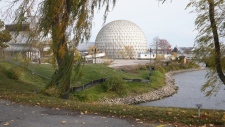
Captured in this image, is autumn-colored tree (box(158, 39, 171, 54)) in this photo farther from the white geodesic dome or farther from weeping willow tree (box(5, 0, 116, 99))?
weeping willow tree (box(5, 0, 116, 99))

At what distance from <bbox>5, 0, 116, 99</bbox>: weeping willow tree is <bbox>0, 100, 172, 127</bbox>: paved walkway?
4045 millimetres

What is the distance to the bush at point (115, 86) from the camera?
2471 centimetres

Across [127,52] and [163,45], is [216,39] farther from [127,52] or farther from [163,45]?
[163,45]

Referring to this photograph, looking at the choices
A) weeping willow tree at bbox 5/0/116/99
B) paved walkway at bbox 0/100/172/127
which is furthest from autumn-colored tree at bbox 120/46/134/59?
paved walkway at bbox 0/100/172/127

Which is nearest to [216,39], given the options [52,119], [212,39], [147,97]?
[212,39]

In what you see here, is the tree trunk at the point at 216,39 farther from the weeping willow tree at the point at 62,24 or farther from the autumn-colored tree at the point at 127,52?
the autumn-colored tree at the point at 127,52

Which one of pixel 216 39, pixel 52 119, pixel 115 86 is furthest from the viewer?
pixel 115 86

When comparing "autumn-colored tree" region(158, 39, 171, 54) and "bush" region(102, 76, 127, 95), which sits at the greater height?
"autumn-colored tree" region(158, 39, 171, 54)

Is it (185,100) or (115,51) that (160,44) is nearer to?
(115,51)

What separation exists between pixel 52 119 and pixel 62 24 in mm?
5683

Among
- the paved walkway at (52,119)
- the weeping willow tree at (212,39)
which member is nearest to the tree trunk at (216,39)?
the weeping willow tree at (212,39)

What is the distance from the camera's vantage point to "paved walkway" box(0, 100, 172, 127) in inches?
277

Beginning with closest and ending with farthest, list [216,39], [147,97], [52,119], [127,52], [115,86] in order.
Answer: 1. [52,119]
2. [216,39]
3. [115,86]
4. [147,97]
5. [127,52]

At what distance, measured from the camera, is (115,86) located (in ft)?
82.9
